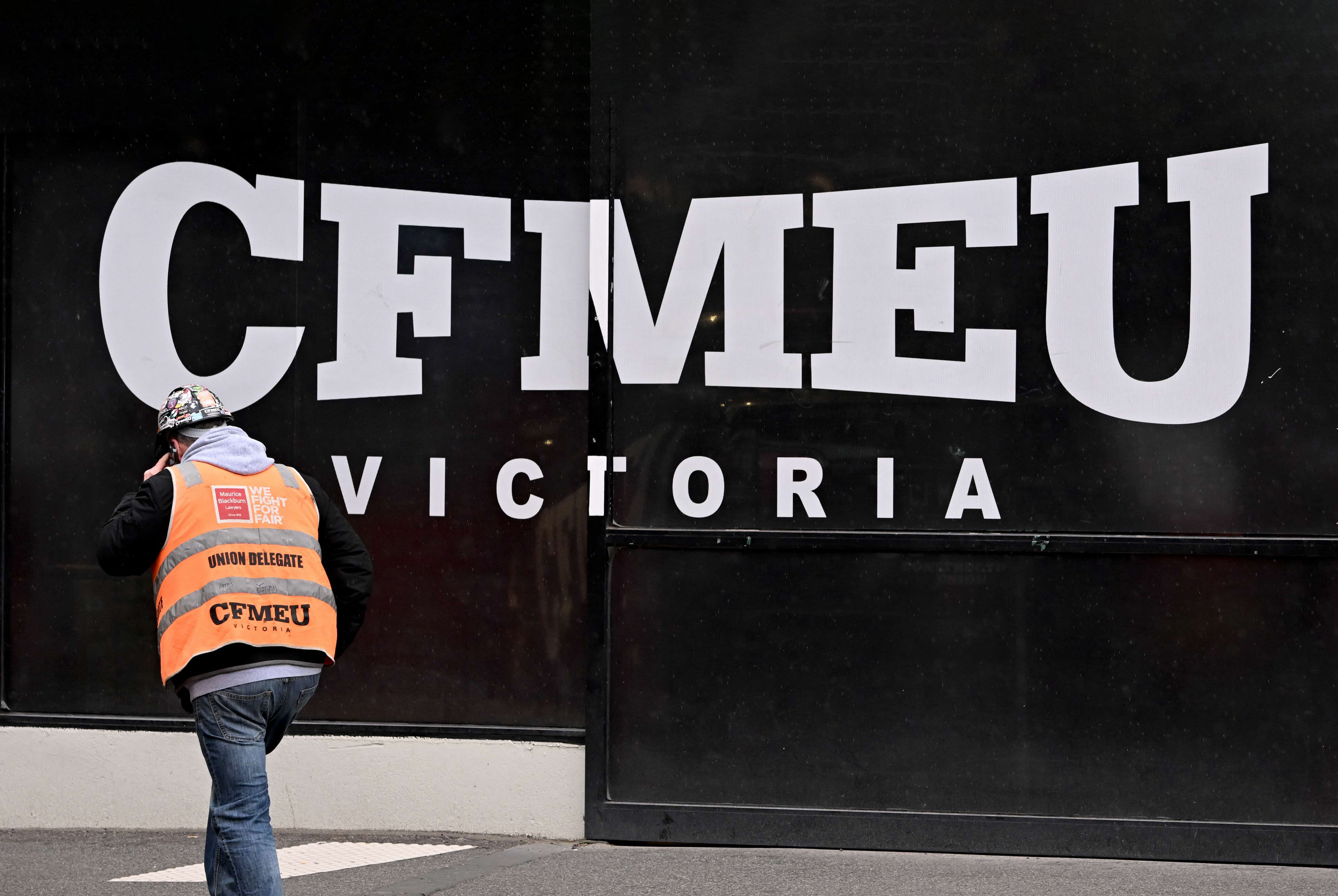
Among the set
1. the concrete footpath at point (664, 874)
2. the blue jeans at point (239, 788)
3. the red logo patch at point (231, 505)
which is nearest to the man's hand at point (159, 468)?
the red logo patch at point (231, 505)

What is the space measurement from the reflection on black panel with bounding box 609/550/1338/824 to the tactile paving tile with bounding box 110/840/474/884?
0.84 m

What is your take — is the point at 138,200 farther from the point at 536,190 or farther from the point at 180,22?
the point at 536,190

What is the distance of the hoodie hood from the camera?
12.3ft

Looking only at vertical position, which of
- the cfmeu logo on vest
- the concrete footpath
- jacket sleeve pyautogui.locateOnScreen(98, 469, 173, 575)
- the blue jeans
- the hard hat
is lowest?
the concrete footpath

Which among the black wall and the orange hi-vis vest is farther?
the black wall

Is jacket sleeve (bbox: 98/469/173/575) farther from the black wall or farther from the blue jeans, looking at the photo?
the black wall

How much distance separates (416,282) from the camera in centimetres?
588

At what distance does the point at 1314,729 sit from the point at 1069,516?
1.23 m

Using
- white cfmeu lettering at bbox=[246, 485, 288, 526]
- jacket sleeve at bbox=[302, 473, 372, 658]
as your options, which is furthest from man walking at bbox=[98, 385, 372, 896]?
jacket sleeve at bbox=[302, 473, 372, 658]

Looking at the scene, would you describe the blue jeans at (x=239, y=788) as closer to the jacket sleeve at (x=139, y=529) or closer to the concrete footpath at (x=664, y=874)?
the jacket sleeve at (x=139, y=529)

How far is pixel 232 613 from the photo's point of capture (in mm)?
3619

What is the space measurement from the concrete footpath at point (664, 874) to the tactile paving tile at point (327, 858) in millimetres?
50

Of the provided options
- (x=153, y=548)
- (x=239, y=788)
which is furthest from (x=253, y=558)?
(x=239, y=788)

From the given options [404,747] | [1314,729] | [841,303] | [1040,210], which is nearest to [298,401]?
[404,747]
